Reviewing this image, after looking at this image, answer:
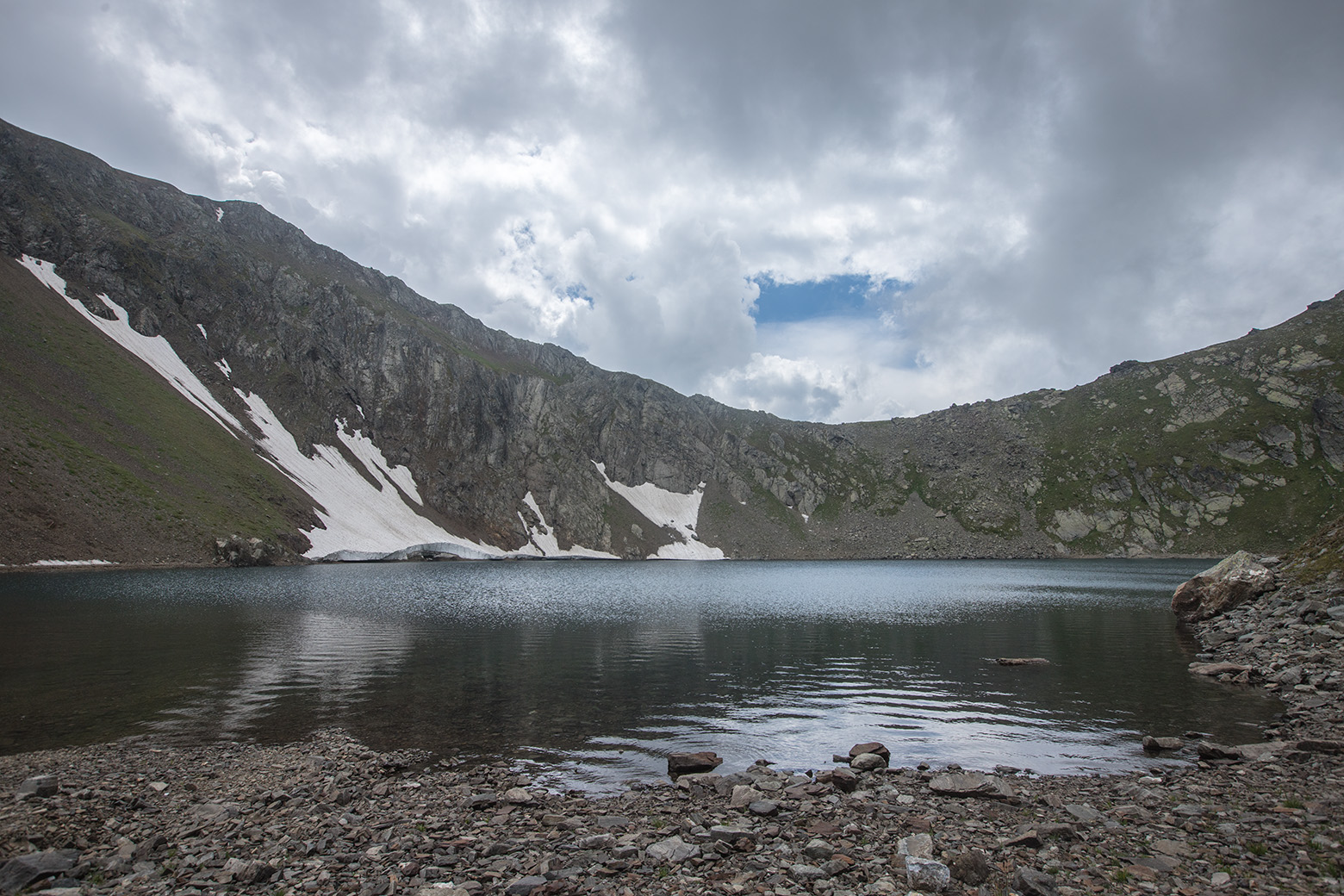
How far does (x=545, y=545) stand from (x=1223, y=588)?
156m

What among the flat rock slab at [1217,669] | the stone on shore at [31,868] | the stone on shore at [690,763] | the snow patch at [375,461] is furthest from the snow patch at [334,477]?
the flat rock slab at [1217,669]

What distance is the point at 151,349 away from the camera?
143250 mm

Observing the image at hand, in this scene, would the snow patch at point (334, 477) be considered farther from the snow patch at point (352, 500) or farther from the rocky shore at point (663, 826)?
the rocky shore at point (663, 826)

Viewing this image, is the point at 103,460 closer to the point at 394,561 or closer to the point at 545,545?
the point at 394,561

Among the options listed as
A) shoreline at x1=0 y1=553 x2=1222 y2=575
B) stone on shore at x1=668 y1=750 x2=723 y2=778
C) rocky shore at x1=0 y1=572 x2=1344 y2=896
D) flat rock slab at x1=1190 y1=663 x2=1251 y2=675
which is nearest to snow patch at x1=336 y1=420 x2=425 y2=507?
shoreline at x1=0 y1=553 x2=1222 y2=575

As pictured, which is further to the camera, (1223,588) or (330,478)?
(330,478)

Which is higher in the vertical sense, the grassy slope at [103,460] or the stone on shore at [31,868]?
the grassy slope at [103,460]

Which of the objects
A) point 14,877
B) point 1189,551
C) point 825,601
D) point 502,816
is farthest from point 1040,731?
point 1189,551

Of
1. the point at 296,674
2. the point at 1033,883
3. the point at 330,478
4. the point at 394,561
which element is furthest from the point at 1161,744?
the point at 330,478

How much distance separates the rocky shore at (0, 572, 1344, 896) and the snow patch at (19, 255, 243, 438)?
484 feet

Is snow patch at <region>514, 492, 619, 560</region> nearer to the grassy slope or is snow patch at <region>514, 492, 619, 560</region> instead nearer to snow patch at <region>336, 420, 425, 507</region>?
snow patch at <region>336, 420, 425, 507</region>

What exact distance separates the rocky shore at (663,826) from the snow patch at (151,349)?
5807 inches

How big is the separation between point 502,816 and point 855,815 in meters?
7.82

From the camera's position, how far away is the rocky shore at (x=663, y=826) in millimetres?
10469
